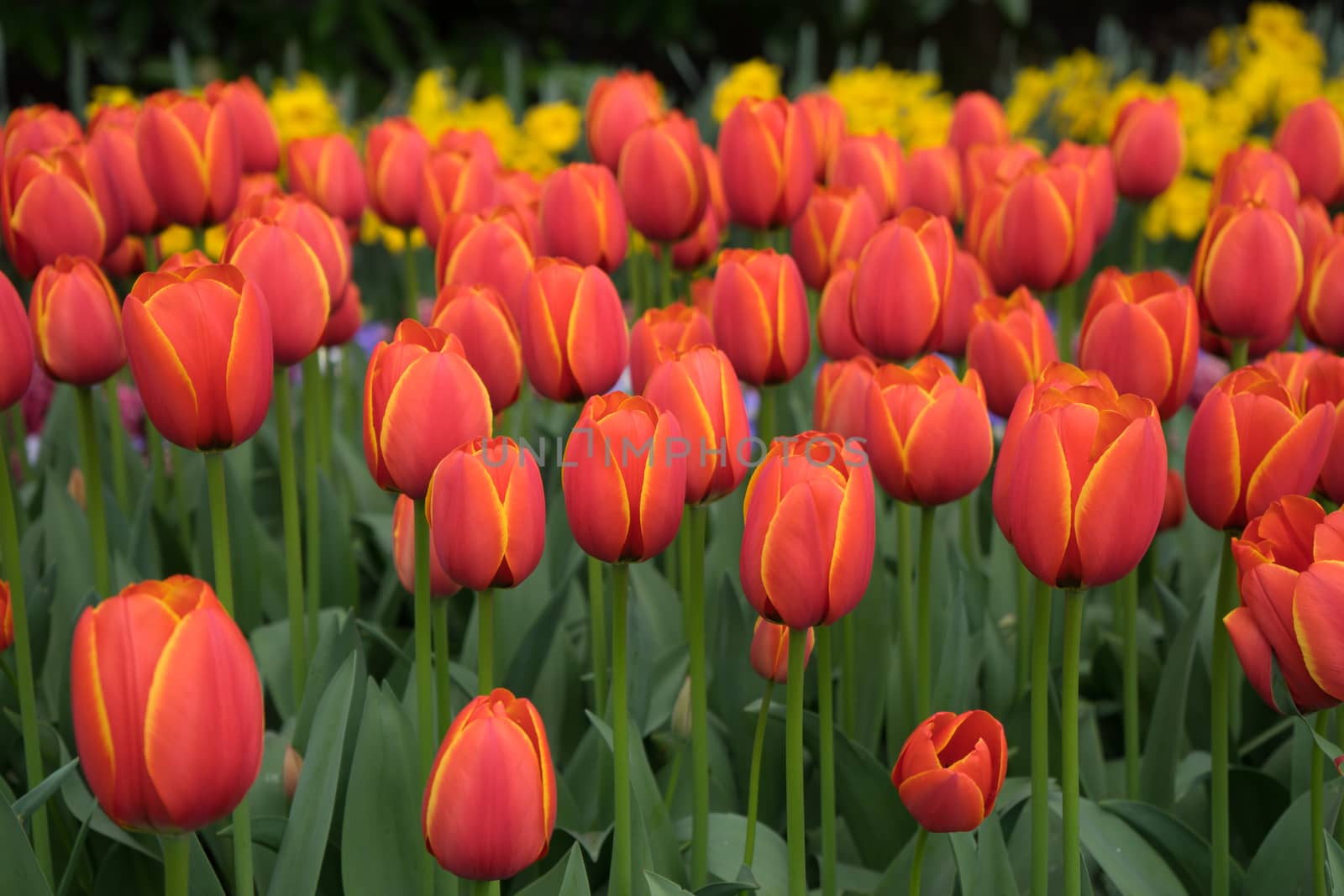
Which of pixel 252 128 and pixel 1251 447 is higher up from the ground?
pixel 252 128

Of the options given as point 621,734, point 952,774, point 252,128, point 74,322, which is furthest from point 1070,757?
point 252,128

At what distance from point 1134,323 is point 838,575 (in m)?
0.52

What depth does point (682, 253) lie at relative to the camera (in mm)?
2104

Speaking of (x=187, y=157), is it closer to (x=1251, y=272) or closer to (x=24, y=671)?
(x=24, y=671)

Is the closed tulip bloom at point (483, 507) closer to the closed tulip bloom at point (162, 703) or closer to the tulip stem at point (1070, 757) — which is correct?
the closed tulip bloom at point (162, 703)

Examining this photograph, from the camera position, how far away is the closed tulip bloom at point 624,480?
3.33 ft

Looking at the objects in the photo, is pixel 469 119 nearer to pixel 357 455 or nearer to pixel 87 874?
pixel 357 455

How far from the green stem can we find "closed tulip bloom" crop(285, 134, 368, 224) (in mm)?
1365

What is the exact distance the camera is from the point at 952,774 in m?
1.02

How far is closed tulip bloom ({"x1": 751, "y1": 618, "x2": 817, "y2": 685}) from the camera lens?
4.15ft

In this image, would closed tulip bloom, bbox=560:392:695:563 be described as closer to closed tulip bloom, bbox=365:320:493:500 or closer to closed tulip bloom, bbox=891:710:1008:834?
closed tulip bloom, bbox=365:320:493:500

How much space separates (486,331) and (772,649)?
0.42 m

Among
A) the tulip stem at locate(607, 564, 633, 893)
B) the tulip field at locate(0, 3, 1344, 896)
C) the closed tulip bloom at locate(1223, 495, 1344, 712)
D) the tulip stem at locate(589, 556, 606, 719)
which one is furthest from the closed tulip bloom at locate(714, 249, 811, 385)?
the closed tulip bloom at locate(1223, 495, 1344, 712)

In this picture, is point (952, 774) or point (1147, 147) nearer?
point (952, 774)
